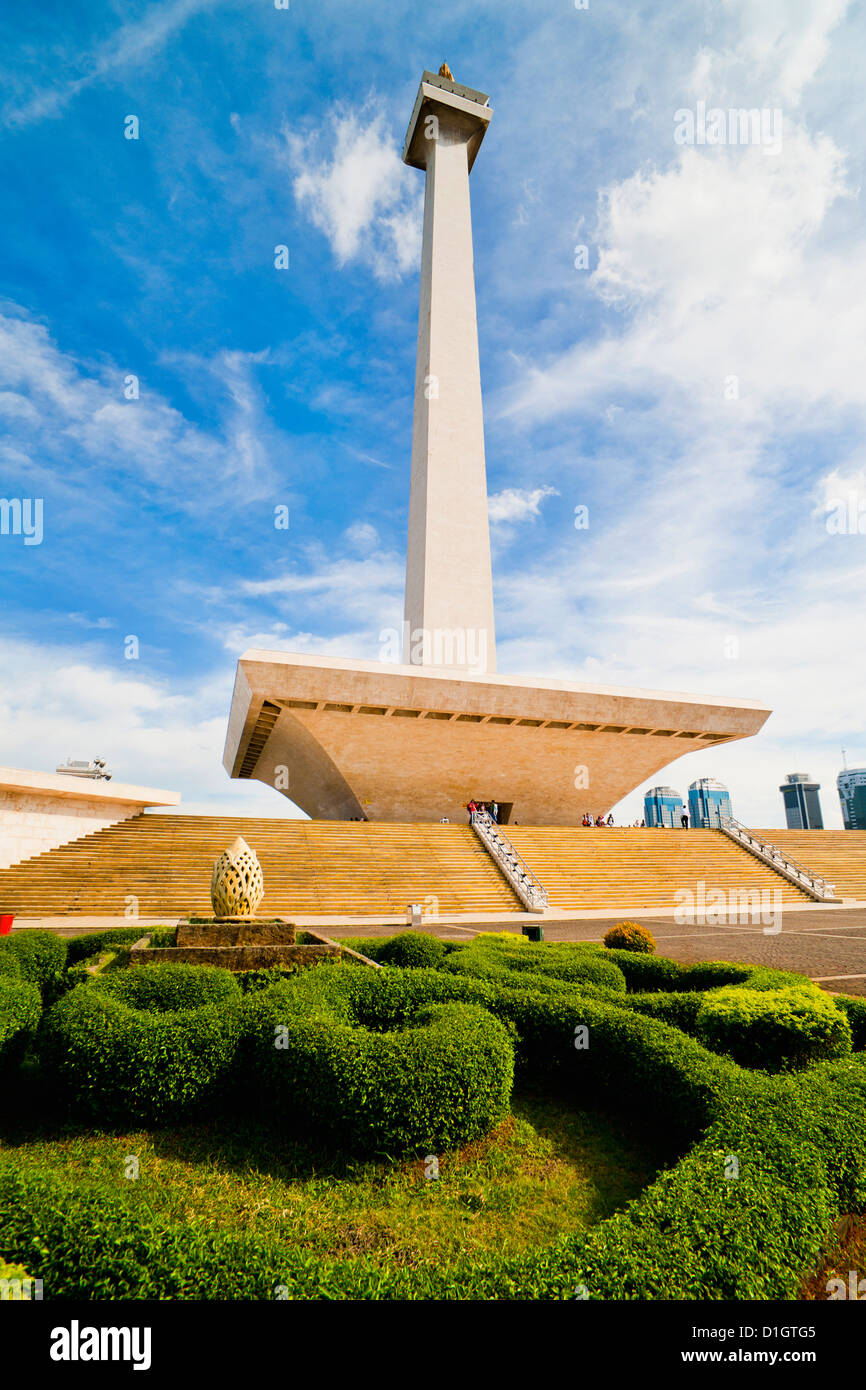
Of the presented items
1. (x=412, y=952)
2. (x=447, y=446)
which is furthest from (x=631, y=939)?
(x=447, y=446)

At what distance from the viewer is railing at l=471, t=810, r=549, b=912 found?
17.3 m

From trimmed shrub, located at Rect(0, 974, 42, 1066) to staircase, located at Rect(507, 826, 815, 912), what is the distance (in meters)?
14.0

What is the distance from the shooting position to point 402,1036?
412 cm

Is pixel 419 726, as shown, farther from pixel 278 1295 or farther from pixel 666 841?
pixel 278 1295

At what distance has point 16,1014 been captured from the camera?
4.98 metres

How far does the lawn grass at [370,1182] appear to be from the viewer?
300 cm

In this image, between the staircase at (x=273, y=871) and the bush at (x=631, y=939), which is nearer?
the bush at (x=631, y=939)

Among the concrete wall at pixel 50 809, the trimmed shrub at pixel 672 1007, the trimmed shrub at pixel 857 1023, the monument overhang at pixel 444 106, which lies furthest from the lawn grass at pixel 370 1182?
the monument overhang at pixel 444 106

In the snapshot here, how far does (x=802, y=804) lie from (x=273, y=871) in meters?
136

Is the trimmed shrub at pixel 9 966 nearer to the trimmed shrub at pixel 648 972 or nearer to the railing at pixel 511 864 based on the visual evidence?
the trimmed shrub at pixel 648 972

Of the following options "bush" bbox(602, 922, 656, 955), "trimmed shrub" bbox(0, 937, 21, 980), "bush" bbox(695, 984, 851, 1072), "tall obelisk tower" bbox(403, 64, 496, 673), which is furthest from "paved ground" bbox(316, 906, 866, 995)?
"tall obelisk tower" bbox(403, 64, 496, 673)

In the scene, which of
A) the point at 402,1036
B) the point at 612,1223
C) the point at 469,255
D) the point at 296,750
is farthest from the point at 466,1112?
the point at 469,255

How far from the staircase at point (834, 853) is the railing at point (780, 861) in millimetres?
472

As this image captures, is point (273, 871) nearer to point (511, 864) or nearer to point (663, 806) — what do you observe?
point (511, 864)
